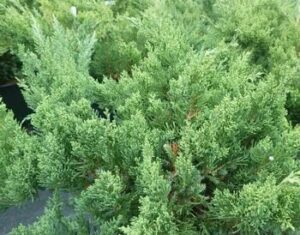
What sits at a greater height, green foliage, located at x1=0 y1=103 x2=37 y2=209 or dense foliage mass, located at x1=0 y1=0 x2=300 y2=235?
dense foliage mass, located at x1=0 y1=0 x2=300 y2=235

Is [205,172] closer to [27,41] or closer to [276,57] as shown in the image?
[276,57]

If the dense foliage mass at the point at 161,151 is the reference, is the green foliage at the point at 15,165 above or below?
below

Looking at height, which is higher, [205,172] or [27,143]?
[205,172]

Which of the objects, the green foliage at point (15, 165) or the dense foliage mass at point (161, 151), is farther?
the green foliage at point (15, 165)

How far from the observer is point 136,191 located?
1.20 meters

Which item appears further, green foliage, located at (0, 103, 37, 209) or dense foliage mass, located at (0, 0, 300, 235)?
green foliage, located at (0, 103, 37, 209)

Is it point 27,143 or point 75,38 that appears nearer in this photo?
point 27,143

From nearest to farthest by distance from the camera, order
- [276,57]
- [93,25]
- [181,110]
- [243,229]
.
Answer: [243,229] < [181,110] < [276,57] < [93,25]

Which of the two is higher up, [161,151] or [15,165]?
[161,151]

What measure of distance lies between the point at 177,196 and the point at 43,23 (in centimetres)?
141

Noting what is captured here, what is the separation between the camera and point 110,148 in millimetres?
1197

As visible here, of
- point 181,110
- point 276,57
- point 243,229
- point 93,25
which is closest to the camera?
point 243,229

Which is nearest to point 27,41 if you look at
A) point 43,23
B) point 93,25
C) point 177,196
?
point 43,23

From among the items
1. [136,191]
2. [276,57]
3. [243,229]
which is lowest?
[136,191]
